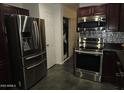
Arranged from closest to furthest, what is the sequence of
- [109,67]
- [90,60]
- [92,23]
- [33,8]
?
[109,67]
[90,60]
[92,23]
[33,8]

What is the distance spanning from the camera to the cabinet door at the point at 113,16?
3.04 m

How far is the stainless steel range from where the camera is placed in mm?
2889

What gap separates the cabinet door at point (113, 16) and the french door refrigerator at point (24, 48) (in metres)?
1.97

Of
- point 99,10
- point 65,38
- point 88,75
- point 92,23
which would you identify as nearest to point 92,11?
point 99,10

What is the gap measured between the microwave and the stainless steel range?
1.18ft

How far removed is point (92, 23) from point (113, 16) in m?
0.61

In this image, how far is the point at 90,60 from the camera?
117 inches

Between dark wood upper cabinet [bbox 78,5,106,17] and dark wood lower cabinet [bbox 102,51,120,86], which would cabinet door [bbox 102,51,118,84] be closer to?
dark wood lower cabinet [bbox 102,51,120,86]

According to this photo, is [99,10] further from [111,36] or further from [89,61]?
[89,61]

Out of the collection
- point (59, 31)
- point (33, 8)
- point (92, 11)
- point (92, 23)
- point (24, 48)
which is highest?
point (33, 8)

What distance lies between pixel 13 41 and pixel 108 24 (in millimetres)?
2610

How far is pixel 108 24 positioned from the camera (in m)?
3.19

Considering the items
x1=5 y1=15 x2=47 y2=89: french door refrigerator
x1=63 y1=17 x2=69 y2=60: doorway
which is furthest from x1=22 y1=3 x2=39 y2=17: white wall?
x1=63 y1=17 x2=69 y2=60: doorway

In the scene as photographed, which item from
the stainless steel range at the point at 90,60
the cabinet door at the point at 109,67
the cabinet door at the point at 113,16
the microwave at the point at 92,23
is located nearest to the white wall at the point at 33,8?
the microwave at the point at 92,23
